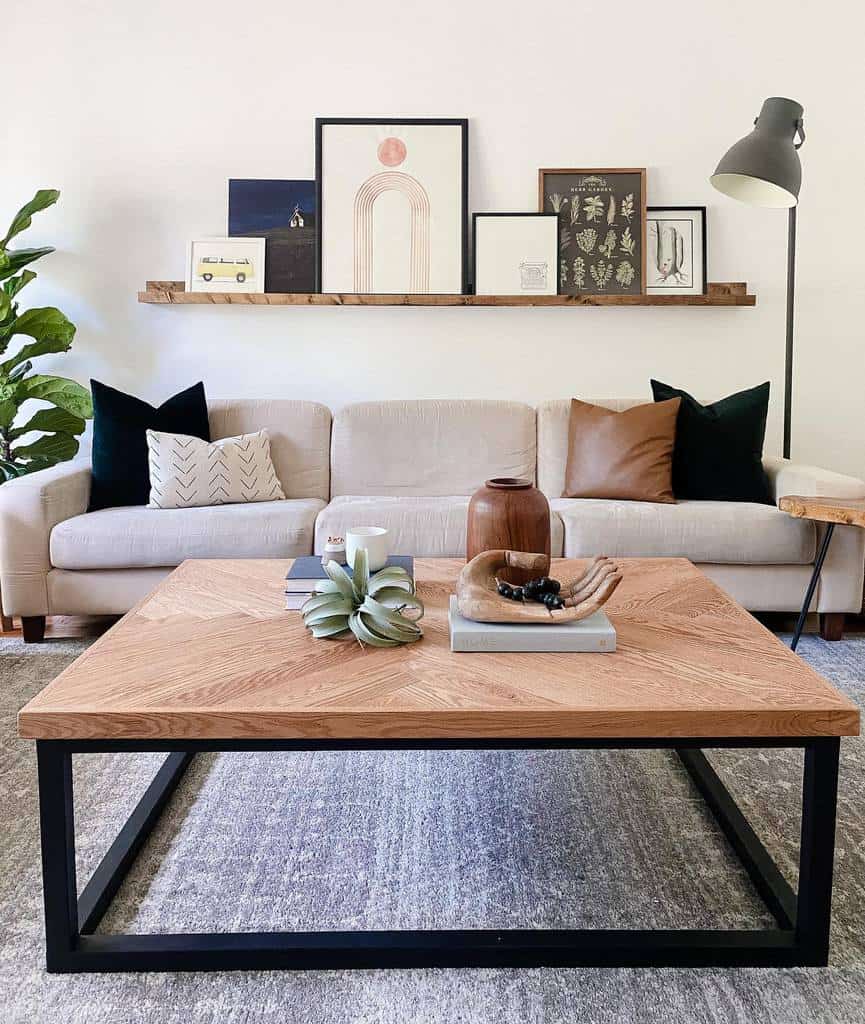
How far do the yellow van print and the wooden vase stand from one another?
2422mm

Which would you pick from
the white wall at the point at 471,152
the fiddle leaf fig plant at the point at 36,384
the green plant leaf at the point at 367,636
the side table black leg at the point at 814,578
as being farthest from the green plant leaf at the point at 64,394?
the side table black leg at the point at 814,578

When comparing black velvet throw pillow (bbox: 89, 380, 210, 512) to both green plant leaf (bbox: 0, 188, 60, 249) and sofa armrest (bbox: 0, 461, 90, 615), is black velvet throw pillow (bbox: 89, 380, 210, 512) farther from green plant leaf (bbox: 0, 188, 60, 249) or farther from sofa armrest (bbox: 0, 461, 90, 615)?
green plant leaf (bbox: 0, 188, 60, 249)

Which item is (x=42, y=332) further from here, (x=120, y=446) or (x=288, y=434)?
(x=288, y=434)

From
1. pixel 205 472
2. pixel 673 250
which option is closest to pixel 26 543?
pixel 205 472

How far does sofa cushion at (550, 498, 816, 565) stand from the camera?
306 centimetres

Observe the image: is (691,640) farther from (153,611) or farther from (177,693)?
(153,611)

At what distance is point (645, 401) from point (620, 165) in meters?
1.07

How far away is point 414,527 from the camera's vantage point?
3.08 m

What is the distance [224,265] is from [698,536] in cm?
226

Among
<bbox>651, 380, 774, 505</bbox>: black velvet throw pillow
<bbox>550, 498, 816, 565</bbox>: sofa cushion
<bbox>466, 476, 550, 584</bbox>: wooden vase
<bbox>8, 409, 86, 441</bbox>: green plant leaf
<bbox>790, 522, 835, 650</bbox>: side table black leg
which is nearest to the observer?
<bbox>466, 476, 550, 584</bbox>: wooden vase

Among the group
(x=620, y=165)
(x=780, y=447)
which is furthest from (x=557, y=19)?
(x=780, y=447)

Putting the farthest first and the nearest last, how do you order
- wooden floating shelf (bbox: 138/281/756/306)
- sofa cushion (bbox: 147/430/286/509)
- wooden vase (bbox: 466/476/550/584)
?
1. wooden floating shelf (bbox: 138/281/756/306)
2. sofa cushion (bbox: 147/430/286/509)
3. wooden vase (bbox: 466/476/550/584)

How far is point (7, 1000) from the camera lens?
1341 mm

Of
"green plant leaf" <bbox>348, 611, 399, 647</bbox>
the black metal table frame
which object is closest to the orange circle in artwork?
"green plant leaf" <bbox>348, 611, 399, 647</bbox>
